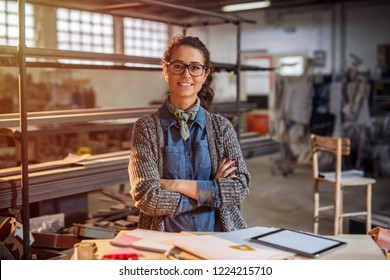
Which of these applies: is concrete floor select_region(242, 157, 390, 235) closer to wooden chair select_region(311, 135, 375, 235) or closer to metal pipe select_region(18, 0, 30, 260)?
wooden chair select_region(311, 135, 375, 235)

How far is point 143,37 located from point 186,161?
9622 mm

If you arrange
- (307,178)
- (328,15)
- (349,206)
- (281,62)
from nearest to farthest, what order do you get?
(349,206)
(307,178)
(328,15)
(281,62)

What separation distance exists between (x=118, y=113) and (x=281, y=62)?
6552 millimetres

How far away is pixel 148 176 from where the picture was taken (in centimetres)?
200

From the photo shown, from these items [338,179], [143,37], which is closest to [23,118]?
[338,179]

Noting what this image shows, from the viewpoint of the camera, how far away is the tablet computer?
153 centimetres

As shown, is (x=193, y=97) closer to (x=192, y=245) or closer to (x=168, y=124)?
(x=168, y=124)

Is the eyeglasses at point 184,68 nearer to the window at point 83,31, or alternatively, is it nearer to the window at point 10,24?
the window at point 10,24

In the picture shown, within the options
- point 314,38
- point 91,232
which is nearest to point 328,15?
point 314,38

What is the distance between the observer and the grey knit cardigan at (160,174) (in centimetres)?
196

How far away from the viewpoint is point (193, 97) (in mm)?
2100

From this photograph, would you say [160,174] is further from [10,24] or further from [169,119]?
[10,24]

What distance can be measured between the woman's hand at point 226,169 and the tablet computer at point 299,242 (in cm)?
43

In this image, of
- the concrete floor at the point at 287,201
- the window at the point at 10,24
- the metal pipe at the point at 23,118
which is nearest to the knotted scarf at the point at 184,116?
the metal pipe at the point at 23,118
